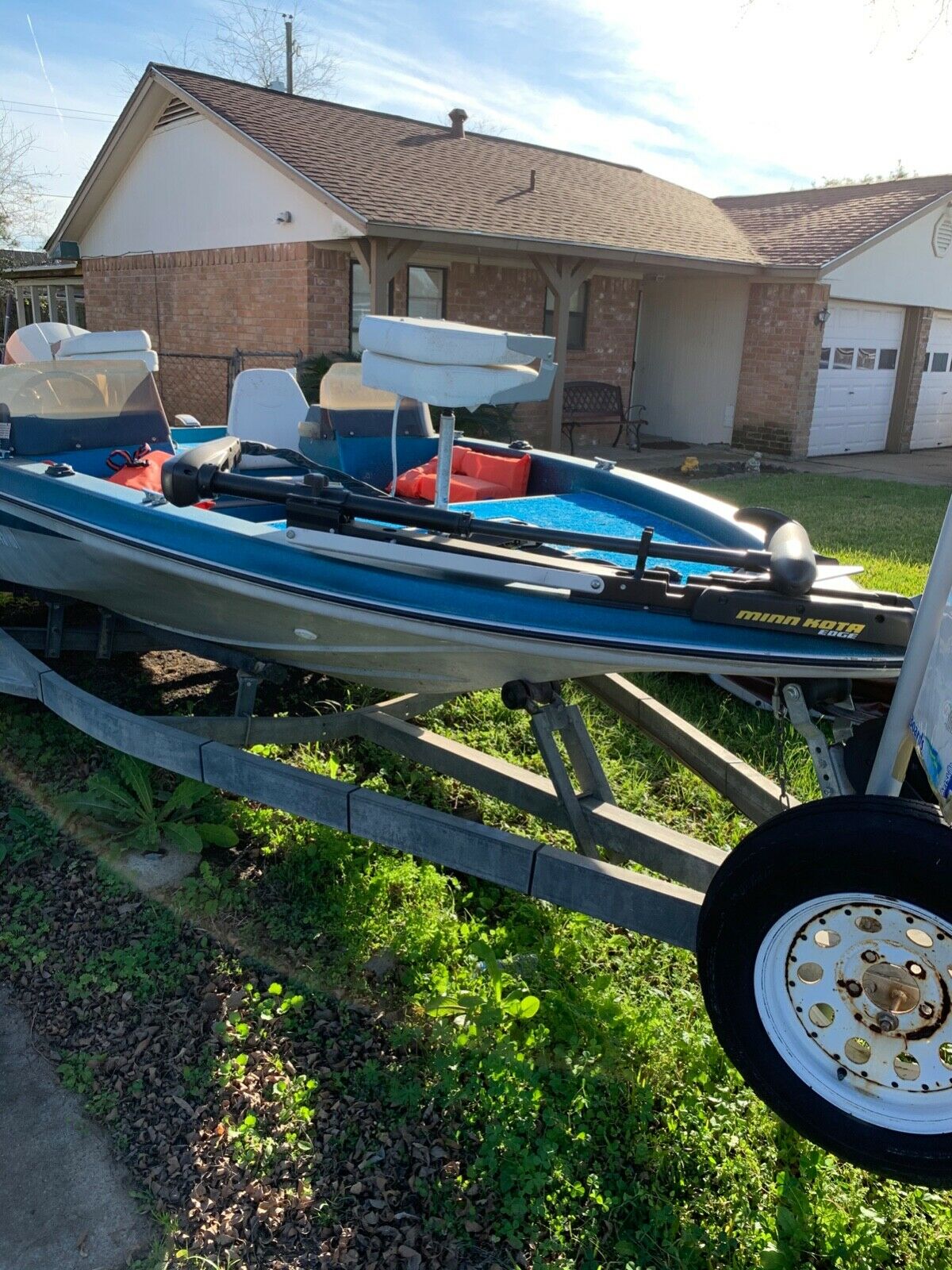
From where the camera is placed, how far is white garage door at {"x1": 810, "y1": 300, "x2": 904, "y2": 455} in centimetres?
1460

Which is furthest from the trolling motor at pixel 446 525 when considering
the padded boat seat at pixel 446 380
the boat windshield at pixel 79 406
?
the boat windshield at pixel 79 406

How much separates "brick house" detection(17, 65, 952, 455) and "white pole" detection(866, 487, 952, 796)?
9.04 m

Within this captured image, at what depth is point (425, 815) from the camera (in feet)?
8.84

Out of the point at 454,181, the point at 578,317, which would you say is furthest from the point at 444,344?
the point at 578,317

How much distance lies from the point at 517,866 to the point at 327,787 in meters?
0.64

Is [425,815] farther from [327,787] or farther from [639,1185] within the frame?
[639,1185]

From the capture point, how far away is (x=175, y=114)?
12984mm

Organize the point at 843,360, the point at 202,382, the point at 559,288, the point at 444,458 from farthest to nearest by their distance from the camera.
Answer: the point at 843,360 → the point at 202,382 → the point at 559,288 → the point at 444,458

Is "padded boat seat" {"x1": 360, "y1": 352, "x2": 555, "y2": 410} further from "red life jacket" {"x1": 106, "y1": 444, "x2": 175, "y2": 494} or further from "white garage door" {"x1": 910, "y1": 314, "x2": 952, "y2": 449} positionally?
"white garage door" {"x1": 910, "y1": 314, "x2": 952, "y2": 449}

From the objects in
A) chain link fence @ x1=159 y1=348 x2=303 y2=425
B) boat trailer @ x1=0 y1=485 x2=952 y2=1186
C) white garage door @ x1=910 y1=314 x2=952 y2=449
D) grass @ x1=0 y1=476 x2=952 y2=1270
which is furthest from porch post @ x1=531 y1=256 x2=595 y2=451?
boat trailer @ x1=0 y1=485 x2=952 y2=1186

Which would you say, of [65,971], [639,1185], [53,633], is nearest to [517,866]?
[639,1185]

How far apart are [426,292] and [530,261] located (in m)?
1.52

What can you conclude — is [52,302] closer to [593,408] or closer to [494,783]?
[593,408]

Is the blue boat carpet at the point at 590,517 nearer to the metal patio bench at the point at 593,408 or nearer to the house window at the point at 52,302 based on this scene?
the metal patio bench at the point at 593,408
